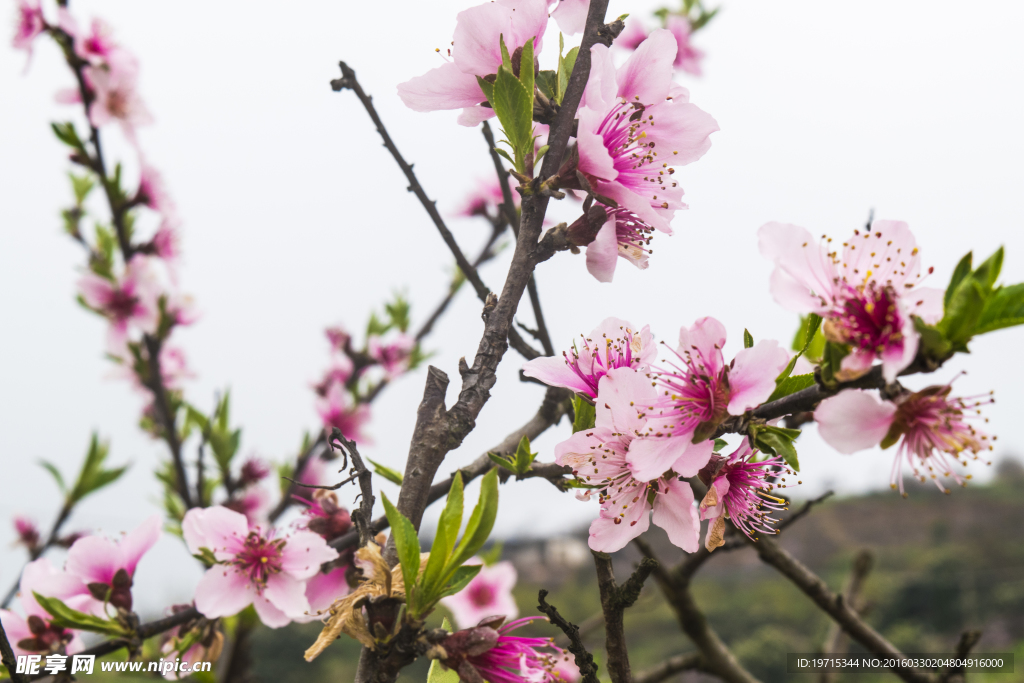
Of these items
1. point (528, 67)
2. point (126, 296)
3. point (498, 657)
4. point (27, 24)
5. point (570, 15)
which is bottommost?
point (498, 657)

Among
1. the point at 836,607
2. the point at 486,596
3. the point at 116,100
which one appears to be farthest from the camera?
the point at 116,100

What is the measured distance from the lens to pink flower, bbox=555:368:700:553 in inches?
23.1

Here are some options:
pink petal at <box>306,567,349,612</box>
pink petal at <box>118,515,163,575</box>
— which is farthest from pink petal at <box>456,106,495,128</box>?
pink petal at <box>118,515,163,575</box>

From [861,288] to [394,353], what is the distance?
70.4 inches

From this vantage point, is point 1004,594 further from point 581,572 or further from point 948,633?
point 581,572

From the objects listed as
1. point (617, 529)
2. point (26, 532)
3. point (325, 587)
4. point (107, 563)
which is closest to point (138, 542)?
point (107, 563)

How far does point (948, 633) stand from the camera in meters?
7.69

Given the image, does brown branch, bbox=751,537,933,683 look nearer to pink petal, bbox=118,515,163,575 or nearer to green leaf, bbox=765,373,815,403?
green leaf, bbox=765,373,815,403

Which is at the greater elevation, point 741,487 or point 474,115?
point 474,115

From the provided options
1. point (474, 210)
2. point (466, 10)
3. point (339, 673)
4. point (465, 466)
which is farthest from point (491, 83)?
point (339, 673)

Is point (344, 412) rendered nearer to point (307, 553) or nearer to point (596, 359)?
point (307, 553)

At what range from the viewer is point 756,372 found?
0.54 metres

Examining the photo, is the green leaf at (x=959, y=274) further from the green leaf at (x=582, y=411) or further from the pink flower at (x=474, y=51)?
the pink flower at (x=474, y=51)

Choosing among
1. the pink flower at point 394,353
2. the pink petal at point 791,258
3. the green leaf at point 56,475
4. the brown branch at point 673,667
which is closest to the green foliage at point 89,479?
the green leaf at point 56,475
